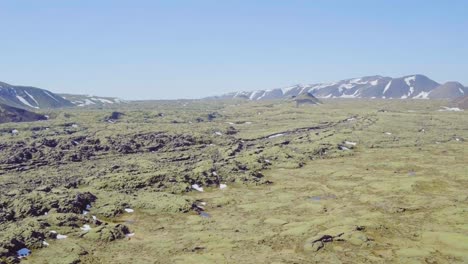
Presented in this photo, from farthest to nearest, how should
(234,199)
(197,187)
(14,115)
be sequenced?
(14,115)
(197,187)
(234,199)

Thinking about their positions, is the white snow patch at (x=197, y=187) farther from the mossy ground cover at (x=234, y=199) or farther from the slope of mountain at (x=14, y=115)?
the slope of mountain at (x=14, y=115)

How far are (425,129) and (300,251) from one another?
144705 millimetres

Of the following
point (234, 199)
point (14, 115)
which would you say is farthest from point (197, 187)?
point (14, 115)

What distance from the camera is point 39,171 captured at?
95125mm

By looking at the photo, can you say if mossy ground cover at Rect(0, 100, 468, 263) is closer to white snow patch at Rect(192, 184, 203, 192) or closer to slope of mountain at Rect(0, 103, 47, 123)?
white snow patch at Rect(192, 184, 203, 192)

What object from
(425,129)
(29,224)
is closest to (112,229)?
(29,224)

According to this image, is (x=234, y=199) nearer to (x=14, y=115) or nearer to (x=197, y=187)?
(x=197, y=187)

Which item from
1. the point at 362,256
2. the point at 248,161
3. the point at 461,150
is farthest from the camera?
the point at 461,150

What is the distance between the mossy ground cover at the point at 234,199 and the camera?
50.4 metres

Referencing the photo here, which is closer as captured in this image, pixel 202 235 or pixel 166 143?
pixel 202 235

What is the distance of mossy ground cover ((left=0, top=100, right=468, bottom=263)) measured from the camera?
165 ft

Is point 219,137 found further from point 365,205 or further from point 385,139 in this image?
point 365,205

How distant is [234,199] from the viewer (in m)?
76.1

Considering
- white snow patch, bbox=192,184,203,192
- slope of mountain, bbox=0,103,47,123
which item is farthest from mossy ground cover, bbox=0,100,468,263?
slope of mountain, bbox=0,103,47,123
